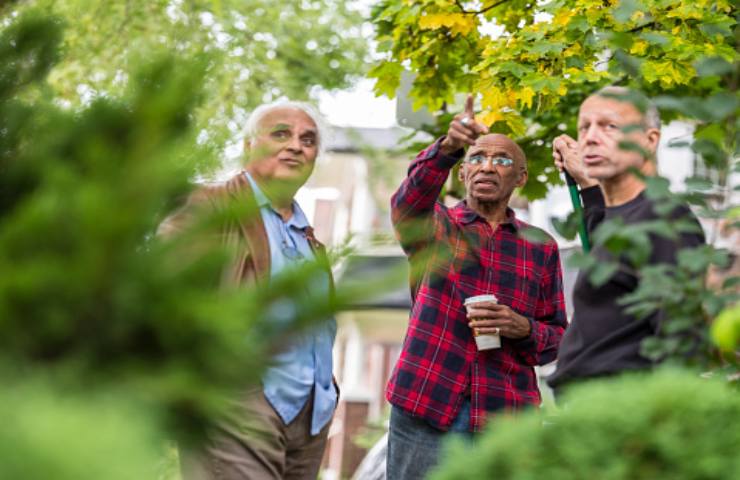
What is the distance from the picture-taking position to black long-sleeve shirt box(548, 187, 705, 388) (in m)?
2.78

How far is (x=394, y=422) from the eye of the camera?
4.32 meters

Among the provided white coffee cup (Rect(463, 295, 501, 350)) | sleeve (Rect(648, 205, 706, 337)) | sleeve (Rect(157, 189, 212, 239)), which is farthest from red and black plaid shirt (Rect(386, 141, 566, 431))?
sleeve (Rect(157, 189, 212, 239))

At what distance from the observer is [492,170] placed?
449 centimetres

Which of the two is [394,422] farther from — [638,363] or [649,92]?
[649,92]

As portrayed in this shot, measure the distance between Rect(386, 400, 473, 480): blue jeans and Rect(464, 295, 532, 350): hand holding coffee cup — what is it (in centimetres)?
29

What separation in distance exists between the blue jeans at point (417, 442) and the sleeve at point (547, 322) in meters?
0.32

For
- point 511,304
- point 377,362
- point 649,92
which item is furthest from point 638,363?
point 377,362

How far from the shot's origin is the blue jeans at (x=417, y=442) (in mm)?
4160

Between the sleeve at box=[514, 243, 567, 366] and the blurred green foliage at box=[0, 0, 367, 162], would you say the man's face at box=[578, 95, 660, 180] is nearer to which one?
the sleeve at box=[514, 243, 567, 366]

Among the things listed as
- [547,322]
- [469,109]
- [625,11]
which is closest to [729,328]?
[625,11]

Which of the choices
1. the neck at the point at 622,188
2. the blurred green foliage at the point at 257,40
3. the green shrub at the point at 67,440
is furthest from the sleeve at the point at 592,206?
the blurred green foliage at the point at 257,40

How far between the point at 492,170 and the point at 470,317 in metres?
0.69

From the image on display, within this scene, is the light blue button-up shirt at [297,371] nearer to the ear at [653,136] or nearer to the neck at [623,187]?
the neck at [623,187]

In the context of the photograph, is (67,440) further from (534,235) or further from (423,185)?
(423,185)
